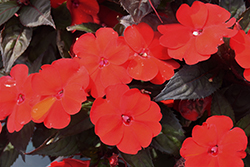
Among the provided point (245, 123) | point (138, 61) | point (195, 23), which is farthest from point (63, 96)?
point (245, 123)

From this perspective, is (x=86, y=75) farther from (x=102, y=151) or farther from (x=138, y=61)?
(x=102, y=151)

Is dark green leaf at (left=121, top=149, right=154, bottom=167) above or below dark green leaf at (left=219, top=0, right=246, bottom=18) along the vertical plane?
below

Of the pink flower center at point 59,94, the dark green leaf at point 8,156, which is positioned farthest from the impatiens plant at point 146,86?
the dark green leaf at point 8,156

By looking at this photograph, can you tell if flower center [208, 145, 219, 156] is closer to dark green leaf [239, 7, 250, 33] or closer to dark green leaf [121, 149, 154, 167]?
dark green leaf [121, 149, 154, 167]

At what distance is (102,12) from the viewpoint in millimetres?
613

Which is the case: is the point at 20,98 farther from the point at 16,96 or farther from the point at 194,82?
the point at 194,82

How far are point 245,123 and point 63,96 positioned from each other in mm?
376

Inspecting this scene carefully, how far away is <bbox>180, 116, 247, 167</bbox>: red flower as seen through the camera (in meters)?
0.36

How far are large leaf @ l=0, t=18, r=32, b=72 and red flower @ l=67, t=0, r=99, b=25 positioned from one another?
0.38 feet

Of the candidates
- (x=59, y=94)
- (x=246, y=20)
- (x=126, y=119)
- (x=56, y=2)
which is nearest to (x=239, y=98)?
(x=246, y=20)

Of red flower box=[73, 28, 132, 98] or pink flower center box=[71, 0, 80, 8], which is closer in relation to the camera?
red flower box=[73, 28, 132, 98]

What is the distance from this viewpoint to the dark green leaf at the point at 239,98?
1.63 ft

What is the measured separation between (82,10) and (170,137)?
0.38 m

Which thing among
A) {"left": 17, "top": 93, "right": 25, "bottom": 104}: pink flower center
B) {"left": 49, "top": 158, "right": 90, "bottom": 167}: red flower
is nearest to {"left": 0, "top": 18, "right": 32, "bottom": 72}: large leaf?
{"left": 17, "top": 93, "right": 25, "bottom": 104}: pink flower center
